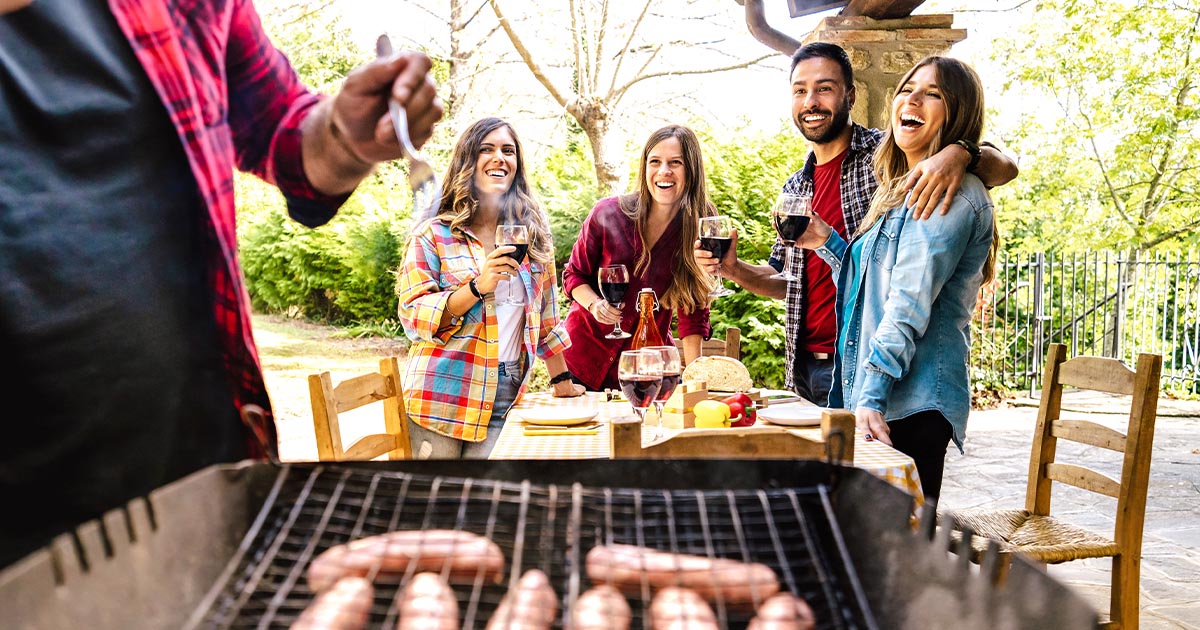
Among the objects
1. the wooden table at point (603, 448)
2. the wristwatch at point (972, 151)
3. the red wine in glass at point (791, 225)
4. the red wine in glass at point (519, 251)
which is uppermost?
the wristwatch at point (972, 151)

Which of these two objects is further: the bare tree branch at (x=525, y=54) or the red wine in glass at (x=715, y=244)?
the bare tree branch at (x=525, y=54)

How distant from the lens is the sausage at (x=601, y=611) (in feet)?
2.70

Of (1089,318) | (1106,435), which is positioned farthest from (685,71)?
(1106,435)

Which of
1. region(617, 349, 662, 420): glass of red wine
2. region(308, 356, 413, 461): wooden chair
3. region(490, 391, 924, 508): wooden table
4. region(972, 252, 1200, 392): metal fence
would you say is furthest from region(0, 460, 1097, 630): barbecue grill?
region(972, 252, 1200, 392): metal fence

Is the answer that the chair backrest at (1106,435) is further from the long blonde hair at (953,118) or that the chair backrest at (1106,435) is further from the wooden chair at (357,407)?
the wooden chair at (357,407)

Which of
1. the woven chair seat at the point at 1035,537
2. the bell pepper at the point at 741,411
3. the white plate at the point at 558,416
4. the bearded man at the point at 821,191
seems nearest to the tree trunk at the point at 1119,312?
the bearded man at the point at 821,191

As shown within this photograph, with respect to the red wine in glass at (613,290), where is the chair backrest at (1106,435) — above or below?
below

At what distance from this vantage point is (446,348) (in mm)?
2854

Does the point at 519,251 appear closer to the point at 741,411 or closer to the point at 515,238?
the point at 515,238

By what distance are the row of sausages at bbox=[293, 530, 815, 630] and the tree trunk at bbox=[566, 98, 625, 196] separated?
6.96 m

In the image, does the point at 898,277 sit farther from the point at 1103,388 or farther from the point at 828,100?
the point at 828,100

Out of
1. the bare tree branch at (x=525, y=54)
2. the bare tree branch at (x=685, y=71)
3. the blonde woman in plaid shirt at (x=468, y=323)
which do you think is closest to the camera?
the blonde woman in plaid shirt at (x=468, y=323)

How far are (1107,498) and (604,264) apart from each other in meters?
3.06

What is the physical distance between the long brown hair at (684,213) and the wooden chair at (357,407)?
117 cm
